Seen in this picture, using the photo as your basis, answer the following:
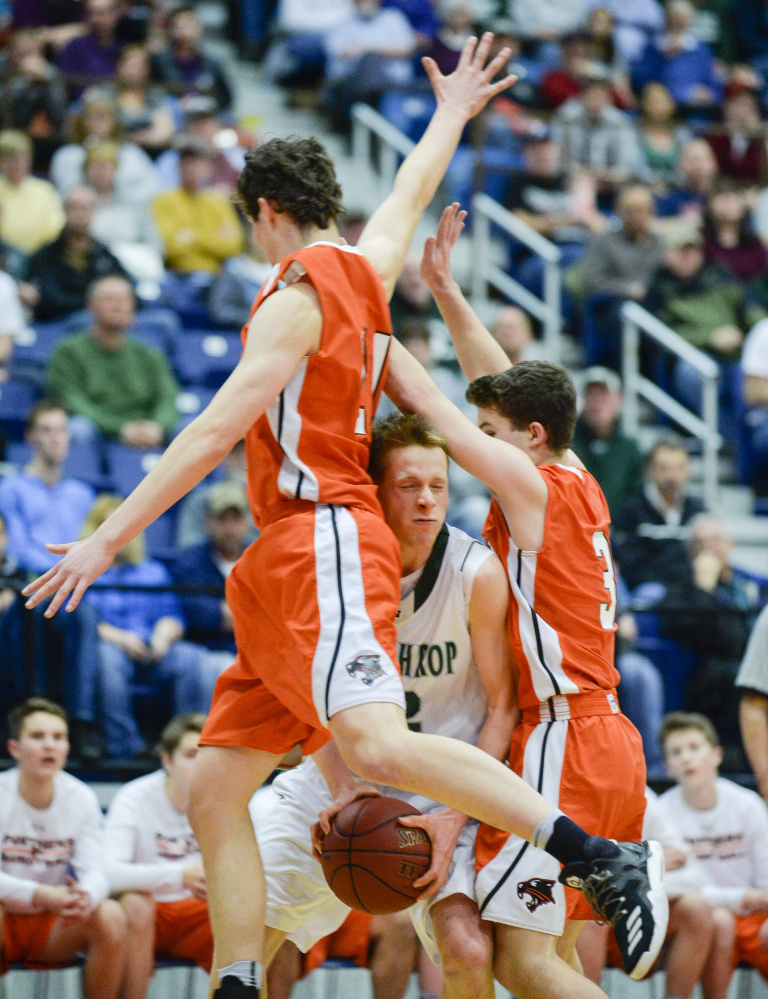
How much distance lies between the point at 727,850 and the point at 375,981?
165 centimetres

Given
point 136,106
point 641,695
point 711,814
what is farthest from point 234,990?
point 136,106

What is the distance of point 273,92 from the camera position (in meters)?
12.0

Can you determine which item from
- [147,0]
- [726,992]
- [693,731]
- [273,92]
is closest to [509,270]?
[273,92]

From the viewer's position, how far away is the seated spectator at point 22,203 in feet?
29.3

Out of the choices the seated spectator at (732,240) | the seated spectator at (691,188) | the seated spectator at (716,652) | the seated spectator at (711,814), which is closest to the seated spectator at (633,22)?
the seated spectator at (691,188)

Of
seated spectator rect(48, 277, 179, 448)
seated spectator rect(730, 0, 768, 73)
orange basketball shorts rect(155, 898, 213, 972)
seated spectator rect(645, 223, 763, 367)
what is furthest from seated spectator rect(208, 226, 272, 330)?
seated spectator rect(730, 0, 768, 73)

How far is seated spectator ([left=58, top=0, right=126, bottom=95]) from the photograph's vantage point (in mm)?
10500

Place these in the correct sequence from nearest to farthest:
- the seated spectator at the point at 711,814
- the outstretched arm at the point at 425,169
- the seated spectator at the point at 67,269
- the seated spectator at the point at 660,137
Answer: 1. the outstretched arm at the point at 425,169
2. the seated spectator at the point at 711,814
3. the seated spectator at the point at 67,269
4. the seated spectator at the point at 660,137

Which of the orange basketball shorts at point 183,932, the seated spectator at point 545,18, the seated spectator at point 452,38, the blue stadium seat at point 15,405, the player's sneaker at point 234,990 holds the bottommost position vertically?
the orange basketball shorts at point 183,932

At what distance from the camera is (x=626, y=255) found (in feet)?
31.4

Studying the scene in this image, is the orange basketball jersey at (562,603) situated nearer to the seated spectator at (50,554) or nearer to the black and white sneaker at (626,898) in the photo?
the black and white sneaker at (626,898)

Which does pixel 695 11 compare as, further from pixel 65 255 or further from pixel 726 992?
pixel 726 992

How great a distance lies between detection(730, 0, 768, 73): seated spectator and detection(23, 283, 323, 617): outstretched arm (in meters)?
11.6

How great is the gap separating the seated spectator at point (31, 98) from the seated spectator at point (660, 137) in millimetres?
4566
